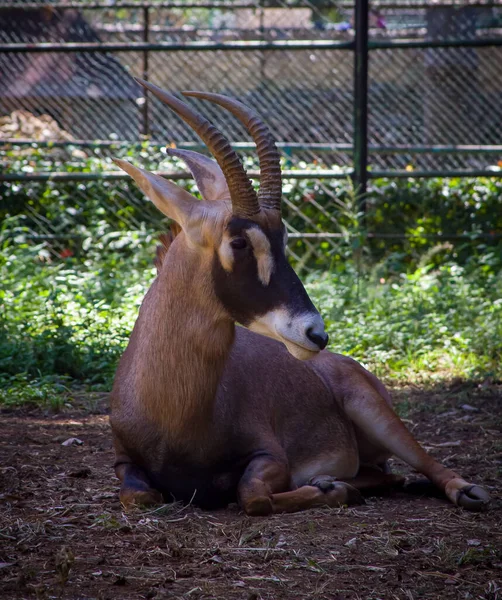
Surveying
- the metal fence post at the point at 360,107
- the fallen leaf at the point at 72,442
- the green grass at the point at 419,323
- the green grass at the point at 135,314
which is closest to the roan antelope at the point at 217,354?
the fallen leaf at the point at 72,442

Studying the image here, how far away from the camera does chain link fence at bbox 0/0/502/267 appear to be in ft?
31.7

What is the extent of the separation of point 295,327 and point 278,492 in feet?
2.83

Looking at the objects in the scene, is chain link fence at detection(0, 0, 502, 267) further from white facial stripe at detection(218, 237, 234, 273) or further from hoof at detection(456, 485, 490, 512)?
white facial stripe at detection(218, 237, 234, 273)

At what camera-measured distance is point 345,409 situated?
16.2 feet

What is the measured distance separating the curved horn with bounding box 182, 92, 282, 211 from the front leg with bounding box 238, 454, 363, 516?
119 centimetres

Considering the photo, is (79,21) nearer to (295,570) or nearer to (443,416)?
(443,416)

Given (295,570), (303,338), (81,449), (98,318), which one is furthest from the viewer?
(98,318)

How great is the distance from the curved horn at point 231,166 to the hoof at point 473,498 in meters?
1.66

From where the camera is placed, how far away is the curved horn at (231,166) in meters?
3.99

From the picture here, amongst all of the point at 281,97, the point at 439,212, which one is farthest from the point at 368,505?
the point at 281,97

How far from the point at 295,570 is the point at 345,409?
5.59ft

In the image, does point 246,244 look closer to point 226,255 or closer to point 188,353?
point 226,255

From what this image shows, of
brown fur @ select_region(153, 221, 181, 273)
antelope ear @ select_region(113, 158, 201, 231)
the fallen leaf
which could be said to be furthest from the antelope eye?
the fallen leaf

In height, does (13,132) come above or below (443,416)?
above
